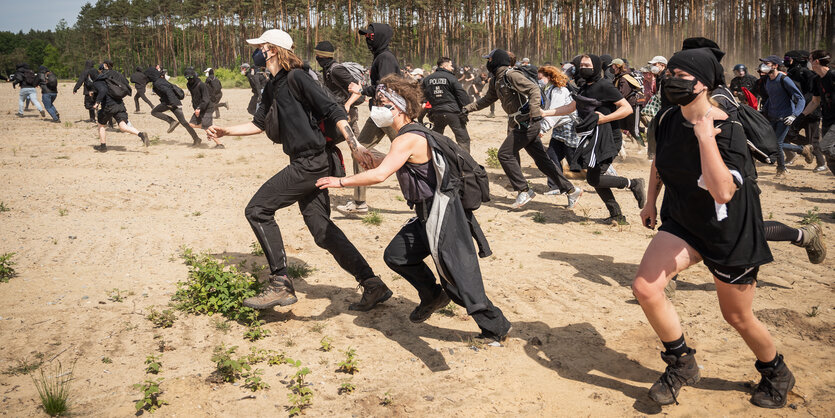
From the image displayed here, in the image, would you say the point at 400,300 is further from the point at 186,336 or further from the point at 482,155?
the point at 482,155

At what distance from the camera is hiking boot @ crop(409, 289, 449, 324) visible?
488 centimetres

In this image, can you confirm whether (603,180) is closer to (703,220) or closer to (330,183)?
(703,220)

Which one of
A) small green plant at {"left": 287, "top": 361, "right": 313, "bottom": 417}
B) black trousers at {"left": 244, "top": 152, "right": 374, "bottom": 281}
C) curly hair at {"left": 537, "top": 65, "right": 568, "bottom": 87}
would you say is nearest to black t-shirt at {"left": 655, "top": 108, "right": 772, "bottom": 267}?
small green plant at {"left": 287, "top": 361, "right": 313, "bottom": 417}

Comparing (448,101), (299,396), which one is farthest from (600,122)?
(299,396)

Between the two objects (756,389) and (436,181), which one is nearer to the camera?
(756,389)

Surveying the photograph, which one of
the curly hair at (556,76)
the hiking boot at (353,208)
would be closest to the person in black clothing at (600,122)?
the curly hair at (556,76)

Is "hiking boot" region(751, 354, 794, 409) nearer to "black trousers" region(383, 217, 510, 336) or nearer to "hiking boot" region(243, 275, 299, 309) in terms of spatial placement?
"black trousers" region(383, 217, 510, 336)

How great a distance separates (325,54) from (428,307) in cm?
489

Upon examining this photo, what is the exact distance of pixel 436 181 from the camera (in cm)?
429

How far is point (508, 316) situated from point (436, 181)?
1601 millimetres

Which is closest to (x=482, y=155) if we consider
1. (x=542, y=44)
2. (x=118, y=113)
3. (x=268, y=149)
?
(x=268, y=149)

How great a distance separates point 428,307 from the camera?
16.1ft

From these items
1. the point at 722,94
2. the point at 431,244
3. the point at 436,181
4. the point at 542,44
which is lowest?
the point at 431,244

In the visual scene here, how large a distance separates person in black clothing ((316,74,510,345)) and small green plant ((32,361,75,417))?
6.59 ft
